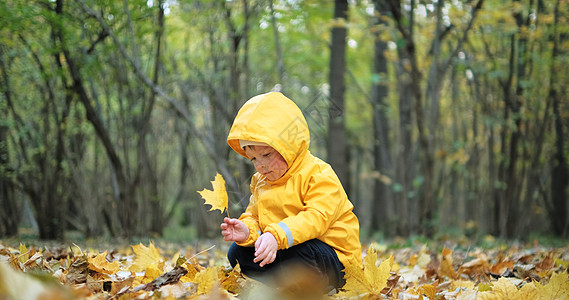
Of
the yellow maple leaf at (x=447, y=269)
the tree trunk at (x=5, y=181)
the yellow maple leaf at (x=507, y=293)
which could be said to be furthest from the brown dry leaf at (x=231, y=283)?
the tree trunk at (x=5, y=181)

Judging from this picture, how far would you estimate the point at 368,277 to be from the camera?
1975mm

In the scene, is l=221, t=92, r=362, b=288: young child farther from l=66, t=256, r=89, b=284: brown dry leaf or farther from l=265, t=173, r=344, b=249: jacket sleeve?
l=66, t=256, r=89, b=284: brown dry leaf

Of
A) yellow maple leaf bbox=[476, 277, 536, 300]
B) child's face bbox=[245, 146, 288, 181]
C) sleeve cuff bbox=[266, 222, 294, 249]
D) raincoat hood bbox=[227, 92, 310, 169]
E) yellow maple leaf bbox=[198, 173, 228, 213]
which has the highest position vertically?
raincoat hood bbox=[227, 92, 310, 169]

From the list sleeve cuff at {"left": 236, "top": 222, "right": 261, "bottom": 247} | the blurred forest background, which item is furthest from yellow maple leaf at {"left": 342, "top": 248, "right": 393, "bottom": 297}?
the blurred forest background

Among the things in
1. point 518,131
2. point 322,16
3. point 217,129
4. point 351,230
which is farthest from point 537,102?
point 351,230

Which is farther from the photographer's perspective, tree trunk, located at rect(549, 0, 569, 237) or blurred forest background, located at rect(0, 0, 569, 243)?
tree trunk, located at rect(549, 0, 569, 237)

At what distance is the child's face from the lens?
219 centimetres

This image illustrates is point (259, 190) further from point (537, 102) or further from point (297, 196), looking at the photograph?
point (537, 102)

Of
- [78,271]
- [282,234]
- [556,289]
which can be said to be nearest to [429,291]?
[556,289]

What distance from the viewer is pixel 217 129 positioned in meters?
11.3

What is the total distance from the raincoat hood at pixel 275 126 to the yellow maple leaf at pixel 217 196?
0.73ft

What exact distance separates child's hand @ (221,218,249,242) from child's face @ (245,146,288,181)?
0.28m

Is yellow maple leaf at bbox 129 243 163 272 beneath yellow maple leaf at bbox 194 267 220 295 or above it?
beneath

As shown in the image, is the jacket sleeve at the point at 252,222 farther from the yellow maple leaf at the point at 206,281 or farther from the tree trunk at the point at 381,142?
the tree trunk at the point at 381,142
